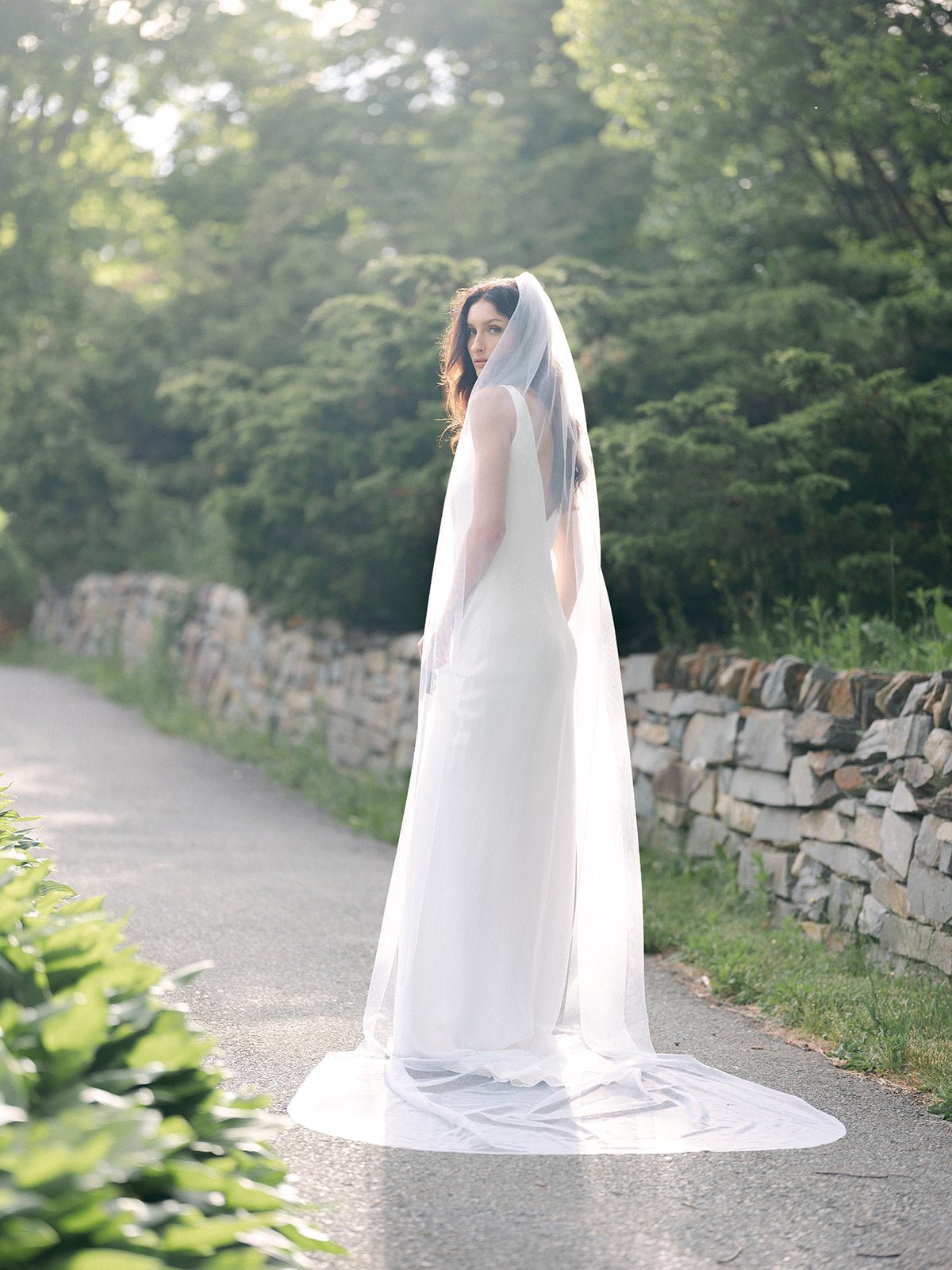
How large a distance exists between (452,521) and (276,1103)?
6.24 ft

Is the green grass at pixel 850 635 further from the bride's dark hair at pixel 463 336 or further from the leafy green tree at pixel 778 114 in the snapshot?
the leafy green tree at pixel 778 114

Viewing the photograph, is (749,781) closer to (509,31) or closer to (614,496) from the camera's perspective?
(614,496)

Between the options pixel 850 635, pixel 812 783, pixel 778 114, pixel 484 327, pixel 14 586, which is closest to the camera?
pixel 484 327

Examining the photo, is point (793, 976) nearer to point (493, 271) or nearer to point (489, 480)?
point (489, 480)

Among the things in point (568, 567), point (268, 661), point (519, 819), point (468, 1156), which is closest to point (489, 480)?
point (568, 567)

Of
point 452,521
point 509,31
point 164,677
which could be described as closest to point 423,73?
point 509,31

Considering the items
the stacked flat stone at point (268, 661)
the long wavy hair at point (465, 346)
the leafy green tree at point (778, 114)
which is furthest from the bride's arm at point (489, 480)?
the leafy green tree at point (778, 114)

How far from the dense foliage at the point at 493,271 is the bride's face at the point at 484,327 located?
124 inches

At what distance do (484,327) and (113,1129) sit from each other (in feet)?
10.4

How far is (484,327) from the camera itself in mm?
4578

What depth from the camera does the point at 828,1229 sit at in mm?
3180

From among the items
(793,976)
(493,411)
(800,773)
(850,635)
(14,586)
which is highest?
(493,411)

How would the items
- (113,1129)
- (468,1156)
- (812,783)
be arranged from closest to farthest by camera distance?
(113,1129) → (468,1156) → (812,783)

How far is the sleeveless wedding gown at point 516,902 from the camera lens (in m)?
4.13
